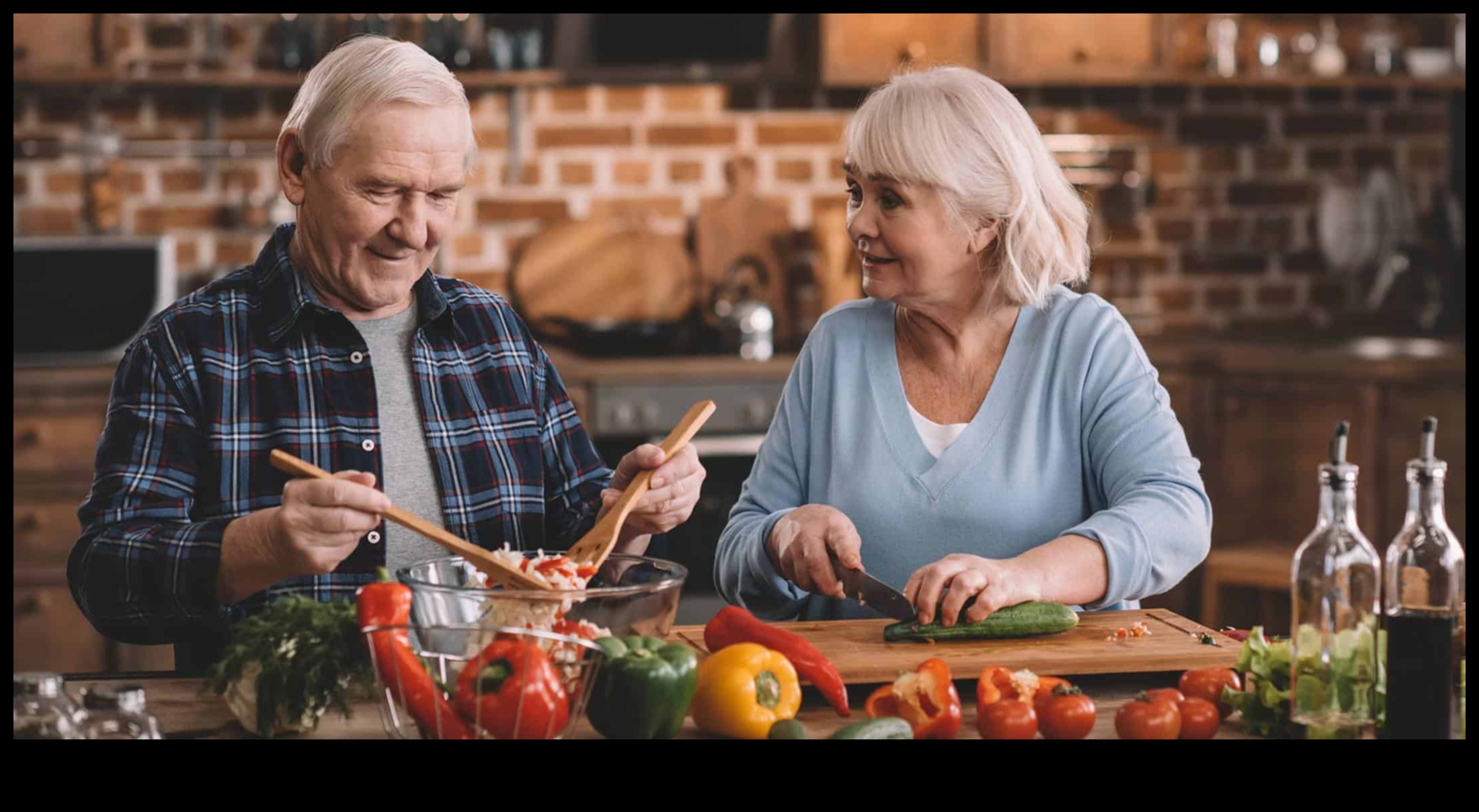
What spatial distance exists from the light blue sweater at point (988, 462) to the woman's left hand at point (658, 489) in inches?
6.3

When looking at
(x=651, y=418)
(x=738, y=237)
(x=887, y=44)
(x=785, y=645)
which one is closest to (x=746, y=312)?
(x=738, y=237)

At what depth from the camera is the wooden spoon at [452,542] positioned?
4.83ft

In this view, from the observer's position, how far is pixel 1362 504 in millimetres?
4195

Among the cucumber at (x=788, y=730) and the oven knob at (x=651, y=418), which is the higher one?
the oven knob at (x=651, y=418)

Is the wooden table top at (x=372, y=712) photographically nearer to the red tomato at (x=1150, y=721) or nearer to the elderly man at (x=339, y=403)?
the red tomato at (x=1150, y=721)

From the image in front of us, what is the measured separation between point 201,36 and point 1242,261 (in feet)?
10.2

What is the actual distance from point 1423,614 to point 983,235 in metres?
0.90

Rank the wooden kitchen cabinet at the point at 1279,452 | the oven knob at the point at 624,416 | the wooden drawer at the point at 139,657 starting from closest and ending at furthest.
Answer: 1. the wooden drawer at the point at 139,657
2. the oven knob at the point at 624,416
3. the wooden kitchen cabinet at the point at 1279,452

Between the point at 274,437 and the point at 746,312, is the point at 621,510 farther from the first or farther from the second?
the point at 746,312

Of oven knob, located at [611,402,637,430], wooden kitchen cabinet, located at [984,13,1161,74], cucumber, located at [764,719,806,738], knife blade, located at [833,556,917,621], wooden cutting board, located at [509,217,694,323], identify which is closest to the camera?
cucumber, located at [764,719,806,738]

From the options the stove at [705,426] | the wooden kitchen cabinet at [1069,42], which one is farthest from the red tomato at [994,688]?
the wooden kitchen cabinet at [1069,42]

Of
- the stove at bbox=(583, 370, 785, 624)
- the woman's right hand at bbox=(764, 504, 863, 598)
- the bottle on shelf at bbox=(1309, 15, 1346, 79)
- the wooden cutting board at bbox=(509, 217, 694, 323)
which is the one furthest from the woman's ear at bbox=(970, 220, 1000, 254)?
the bottle on shelf at bbox=(1309, 15, 1346, 79)

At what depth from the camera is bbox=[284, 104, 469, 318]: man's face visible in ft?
5.96

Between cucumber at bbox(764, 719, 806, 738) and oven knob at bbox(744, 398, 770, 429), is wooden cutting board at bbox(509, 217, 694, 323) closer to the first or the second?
oven knob at bbox(744, 398, 770, 429)
